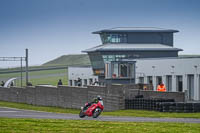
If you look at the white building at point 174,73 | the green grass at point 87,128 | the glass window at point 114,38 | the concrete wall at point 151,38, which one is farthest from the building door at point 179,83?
the green grass at point 87,128

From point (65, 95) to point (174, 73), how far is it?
41.0ft

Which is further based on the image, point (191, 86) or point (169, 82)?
point (169, 82)

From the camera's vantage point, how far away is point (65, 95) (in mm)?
52000

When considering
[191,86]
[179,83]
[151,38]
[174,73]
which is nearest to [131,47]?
[151,38]

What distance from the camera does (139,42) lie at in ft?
310

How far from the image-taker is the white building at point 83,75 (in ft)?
286

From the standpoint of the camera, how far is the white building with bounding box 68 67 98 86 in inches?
3431

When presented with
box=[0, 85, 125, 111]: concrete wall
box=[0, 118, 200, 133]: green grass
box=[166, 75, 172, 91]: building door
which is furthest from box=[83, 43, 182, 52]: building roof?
box=[0, 118, 200, 133]: green grass

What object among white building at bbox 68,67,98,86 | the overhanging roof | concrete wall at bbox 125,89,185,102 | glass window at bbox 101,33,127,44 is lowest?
concrete wall at bbox 125,89,185,102

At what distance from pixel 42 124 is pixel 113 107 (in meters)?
18.8

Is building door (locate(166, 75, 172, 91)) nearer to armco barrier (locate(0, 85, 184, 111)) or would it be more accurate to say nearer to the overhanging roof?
armco barrier (locate(0, 85, 184, 111))

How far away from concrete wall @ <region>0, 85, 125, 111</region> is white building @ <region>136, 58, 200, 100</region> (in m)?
10.4

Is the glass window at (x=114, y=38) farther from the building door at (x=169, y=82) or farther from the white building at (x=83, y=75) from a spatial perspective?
the building door at (x=169, y=82)

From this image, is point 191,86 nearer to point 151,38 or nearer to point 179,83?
point 179,83
